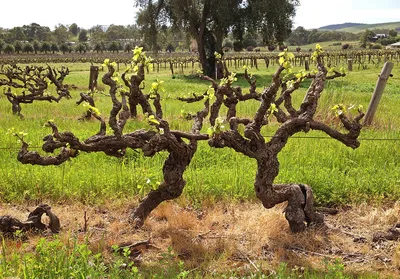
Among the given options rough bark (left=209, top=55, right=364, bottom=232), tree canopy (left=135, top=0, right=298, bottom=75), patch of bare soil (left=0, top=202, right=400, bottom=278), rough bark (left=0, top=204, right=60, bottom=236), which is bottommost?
patch of bare soil (left=0, top=202, right=400, bottom=278)

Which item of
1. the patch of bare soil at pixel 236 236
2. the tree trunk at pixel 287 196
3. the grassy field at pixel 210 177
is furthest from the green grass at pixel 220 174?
the tree trunk at pixel 287 196

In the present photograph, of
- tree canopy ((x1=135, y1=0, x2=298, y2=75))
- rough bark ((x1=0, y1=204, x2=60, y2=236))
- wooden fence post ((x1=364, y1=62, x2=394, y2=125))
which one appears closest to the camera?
rough bark ((x1=0, y1=204, x2=60, y2=236))

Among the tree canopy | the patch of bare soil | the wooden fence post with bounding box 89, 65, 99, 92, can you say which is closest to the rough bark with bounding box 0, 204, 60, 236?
the patch of bare soil

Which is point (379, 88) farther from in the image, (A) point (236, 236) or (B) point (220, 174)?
(A) point (236, 236)

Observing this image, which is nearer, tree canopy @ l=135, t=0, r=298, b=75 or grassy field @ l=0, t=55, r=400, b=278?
grassy field @ l=0, t=55, r=400, b=278

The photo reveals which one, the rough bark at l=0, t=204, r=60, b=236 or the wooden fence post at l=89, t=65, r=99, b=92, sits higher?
the wooden fence post at l=89, t=65, r=99, b=92

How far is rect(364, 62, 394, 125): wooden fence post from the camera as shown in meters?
10.4

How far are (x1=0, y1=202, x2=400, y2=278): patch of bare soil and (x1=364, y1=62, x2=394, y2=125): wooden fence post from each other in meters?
4.91

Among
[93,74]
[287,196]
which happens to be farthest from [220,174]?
[93,74]

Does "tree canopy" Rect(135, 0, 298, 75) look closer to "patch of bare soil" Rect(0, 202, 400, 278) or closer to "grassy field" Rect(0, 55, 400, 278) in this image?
"grassy field" Rect(0, 55, 400, 278)

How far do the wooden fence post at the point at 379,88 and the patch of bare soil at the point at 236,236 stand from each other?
491cm

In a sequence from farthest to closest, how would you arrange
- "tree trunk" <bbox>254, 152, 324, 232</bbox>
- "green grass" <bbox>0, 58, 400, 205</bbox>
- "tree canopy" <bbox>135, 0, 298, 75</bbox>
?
"tree canopy" <bbox>135, 0, 298, 75</bbox> < "green grass" <bbox>0, 58, 400, 205</bbox> < "tree trunk" <bbox>254, 152, 324, 232</bbox>

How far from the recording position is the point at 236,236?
18.1 feet

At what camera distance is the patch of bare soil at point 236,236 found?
16.3 ft
